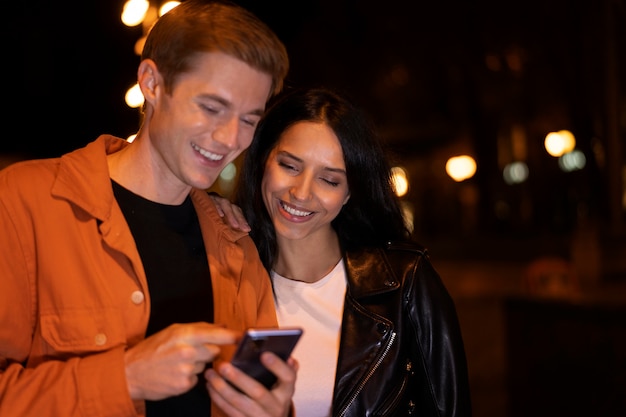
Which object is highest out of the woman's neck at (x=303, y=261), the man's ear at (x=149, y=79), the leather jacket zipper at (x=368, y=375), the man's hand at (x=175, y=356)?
the man's ear at (x=149, y=79)

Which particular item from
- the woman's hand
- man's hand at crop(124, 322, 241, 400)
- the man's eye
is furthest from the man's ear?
man's hand at crop(124, 322, 241, 400)

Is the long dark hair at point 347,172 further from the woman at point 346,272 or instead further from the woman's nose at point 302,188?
the woman's nose at point 302,188

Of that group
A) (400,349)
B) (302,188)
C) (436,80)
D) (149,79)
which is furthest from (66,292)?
(436,80)

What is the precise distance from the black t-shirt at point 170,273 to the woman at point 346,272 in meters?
0.45

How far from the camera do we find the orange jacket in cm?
186

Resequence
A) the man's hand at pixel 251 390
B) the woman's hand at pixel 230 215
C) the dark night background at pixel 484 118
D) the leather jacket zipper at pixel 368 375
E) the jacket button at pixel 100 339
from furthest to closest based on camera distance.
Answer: the dark night background at pixel 484 118 < the leather jacket zipper at pixel 368 375 < the woman's hand at pixel 230 215 < the jacket button at pixel 100 339 < the man's hand at pixel 251 390

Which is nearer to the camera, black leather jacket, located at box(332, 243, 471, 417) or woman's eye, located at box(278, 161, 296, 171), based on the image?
black leather jacket, located at box(332, 243, 471, 417)

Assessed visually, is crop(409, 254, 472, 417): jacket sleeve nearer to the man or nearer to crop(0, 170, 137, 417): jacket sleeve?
the man

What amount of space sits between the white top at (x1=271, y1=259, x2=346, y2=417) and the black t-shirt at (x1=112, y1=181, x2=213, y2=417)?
66cm

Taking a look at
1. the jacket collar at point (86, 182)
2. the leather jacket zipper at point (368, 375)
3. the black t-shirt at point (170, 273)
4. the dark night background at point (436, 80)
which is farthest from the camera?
the dark night background at point (436, 80)

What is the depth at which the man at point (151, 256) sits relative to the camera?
1862mm

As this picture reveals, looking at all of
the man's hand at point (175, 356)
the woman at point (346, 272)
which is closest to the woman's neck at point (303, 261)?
the woman at point (346, 272)

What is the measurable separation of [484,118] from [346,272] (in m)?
22.8

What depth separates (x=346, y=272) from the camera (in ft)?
10.4
